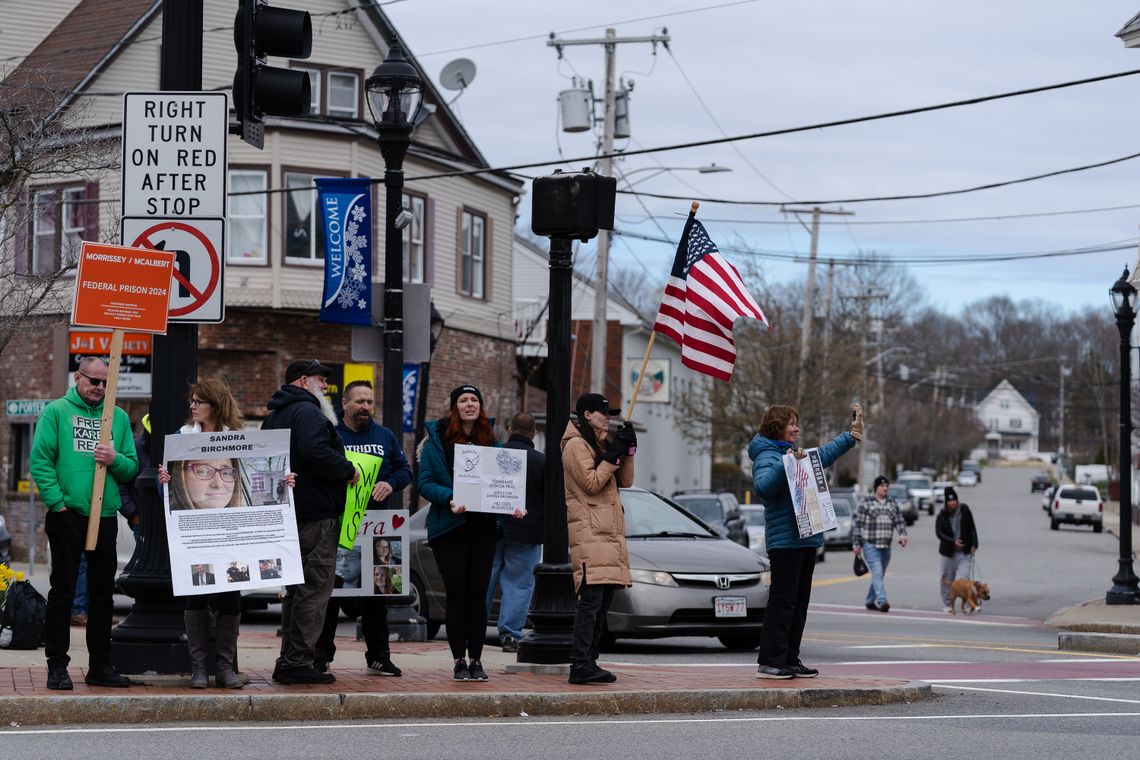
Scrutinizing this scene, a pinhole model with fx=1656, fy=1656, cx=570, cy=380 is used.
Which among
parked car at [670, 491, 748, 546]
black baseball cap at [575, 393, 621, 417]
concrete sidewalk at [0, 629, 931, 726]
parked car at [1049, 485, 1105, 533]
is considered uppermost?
black baseball cap at [575, 393, 621, 417]

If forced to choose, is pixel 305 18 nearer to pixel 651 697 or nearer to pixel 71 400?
pixel 71 400

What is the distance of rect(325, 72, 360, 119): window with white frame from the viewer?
32.1 m

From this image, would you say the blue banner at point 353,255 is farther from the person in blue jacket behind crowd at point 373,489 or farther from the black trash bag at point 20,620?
the person in blue jacket behind crowd at point 373,489

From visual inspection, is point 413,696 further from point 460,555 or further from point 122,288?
point 122,288

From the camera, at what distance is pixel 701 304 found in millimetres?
14008

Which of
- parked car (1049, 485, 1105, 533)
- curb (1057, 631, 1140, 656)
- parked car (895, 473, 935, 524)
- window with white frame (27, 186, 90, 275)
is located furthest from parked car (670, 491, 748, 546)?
parked car (895, 473, 935, 524)

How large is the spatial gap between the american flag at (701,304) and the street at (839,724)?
2607 mm

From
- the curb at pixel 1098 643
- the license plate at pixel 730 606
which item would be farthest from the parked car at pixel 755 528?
the license plate at pixel 730 606

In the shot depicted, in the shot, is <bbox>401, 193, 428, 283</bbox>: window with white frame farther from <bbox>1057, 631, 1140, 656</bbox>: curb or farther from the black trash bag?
the black trash bag

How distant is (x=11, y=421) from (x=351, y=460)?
24.7 m

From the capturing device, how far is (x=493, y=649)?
1452cm

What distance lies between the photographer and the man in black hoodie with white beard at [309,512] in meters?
9.84

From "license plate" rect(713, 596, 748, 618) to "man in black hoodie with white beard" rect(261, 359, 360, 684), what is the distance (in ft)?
17.2

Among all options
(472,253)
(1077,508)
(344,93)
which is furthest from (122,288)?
(1077,508)
